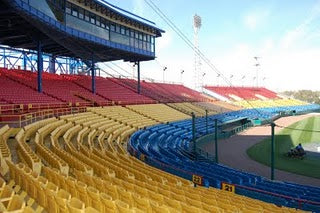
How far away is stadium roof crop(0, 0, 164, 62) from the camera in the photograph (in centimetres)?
2066

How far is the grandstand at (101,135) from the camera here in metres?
7.02

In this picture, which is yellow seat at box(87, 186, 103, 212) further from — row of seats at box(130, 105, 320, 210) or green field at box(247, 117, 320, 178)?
green field at box(247, 117, 320, 178)

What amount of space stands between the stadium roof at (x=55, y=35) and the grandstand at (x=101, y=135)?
0.11 m

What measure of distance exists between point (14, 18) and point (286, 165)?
2129cm

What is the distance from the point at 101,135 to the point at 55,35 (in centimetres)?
1174

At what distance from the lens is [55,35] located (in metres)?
26.6

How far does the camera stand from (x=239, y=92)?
78.4 metres

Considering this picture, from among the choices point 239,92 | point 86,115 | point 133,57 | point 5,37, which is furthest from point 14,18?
point 239,92

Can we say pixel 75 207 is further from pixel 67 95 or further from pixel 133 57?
pixel 133 57

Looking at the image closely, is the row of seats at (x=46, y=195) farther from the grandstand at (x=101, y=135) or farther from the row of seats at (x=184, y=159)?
the row of seats at (x=184, y=159)

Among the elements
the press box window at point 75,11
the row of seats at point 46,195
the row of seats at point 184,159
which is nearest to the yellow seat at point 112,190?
the row of seats at point 46,195

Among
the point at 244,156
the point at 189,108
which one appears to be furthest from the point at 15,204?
the point at 189,108

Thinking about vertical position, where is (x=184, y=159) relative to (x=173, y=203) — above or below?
below

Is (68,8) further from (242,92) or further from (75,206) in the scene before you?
(242,92)
